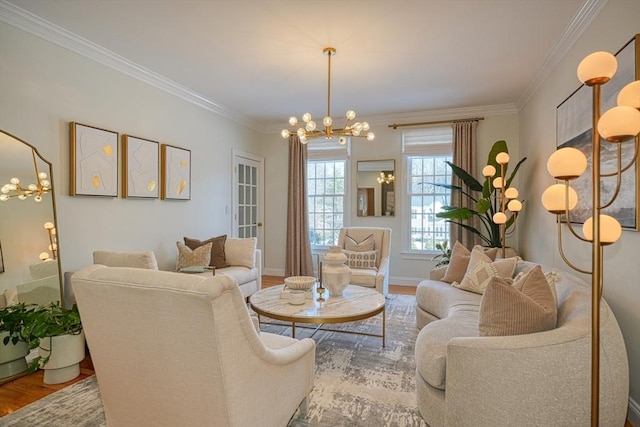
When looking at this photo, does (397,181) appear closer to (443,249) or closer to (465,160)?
(465,160)

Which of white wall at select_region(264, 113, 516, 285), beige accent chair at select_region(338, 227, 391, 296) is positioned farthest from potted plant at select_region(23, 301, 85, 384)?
white wall at select_region(264, 113, 516, 285)

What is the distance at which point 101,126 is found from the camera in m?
3.42

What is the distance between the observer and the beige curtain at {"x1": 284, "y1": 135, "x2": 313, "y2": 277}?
6008 mm

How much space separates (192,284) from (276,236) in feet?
17.1

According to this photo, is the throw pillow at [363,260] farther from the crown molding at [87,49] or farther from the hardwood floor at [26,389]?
the crown molding at [87,49]

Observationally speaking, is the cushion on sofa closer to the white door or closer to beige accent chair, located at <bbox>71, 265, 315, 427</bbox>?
the white door

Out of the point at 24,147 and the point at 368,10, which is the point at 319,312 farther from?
the point at 24,147

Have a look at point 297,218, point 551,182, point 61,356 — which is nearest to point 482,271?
point 551,182

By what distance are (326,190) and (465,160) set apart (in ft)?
7.69

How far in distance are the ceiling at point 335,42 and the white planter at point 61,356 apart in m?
2.47

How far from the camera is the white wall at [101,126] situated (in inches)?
109

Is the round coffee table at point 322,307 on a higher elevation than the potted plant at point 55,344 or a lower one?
higher

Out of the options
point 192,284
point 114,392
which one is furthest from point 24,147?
point 192,284

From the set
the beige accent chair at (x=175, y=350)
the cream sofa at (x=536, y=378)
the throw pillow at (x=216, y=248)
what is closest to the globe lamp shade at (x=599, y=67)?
the cream sofa at (x=536, y=378)
